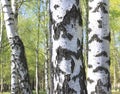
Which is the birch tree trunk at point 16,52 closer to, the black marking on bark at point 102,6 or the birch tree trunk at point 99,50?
the birch tree trunk at point 99,50

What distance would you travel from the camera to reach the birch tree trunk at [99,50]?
5.75m

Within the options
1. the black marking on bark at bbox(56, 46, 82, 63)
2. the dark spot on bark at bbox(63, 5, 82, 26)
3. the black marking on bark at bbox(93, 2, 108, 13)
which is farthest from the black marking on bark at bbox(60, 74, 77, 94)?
the black marking on bark at bbox(93, 2, 108, 13)

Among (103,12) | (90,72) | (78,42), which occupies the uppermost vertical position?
(103,12)

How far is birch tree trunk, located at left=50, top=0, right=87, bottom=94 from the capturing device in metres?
4.01

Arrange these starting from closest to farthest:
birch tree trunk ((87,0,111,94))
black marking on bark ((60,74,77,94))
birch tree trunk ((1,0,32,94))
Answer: black marking on bark ((60,74,77,94))
birch tree trunk ((87,0,111,94))
birch tree trunk ((1,0,32,94))

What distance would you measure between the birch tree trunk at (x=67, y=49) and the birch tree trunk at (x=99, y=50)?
5.63 feet

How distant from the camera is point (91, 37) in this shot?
5.99m

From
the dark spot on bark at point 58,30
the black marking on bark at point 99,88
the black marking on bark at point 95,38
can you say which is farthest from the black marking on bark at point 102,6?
the dark spot on bark at point 58,30

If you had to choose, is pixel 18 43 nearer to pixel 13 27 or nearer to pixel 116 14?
pixel 13 27

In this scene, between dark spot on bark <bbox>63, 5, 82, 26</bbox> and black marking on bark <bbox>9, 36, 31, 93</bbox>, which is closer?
dark spot on bark <bbox>63, 5, 82, 26</bbox>

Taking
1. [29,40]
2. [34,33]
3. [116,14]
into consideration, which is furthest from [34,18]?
[116,14]

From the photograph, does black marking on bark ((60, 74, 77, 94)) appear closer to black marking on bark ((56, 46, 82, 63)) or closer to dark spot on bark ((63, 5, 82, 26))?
black marking on bark ((56, 46, 82, 63))

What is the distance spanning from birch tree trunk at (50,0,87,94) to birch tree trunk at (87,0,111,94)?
5.63 feet

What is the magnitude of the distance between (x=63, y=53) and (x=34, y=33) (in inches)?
1110
